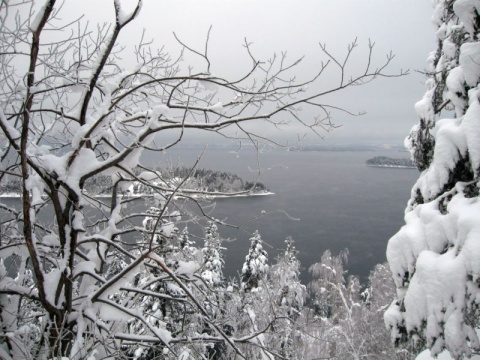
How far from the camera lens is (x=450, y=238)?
3189 millimetres

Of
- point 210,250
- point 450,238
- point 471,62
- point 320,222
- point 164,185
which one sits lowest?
point 320,222

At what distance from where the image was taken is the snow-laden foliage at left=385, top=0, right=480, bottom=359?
292 centimetres

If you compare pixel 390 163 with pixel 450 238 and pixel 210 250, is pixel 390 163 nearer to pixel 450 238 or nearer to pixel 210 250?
pixel 210 250

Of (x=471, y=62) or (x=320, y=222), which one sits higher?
(x=471, y=62)

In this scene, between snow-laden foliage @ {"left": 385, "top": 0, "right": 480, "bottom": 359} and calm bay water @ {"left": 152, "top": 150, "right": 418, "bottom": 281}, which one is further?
calm bay water @ {"left": 152, "top": 150, "right": 418, "bottom": 281}

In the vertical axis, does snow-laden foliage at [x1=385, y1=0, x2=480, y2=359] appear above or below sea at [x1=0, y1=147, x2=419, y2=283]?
above

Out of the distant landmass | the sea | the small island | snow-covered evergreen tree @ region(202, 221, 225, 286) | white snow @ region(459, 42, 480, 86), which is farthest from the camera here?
the distant landmass

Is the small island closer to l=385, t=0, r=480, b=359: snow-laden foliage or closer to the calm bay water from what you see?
l=385, t=0, r=480, b=359: snow-laden foliage

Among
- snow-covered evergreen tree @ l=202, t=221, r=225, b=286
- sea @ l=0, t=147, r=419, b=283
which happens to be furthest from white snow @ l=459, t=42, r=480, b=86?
sea @ l=0, t=147, r=419, b=283

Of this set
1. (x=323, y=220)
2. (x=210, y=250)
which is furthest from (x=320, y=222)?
(x=210, y=250)

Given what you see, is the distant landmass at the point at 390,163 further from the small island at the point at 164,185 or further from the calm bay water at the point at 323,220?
the small island at the point at 164,185

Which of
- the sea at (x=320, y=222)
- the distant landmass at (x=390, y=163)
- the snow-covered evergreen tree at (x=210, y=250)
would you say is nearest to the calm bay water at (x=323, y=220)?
the sea at (x=320, y=222)

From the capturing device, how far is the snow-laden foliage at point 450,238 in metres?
2.92

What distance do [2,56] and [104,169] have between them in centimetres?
81
